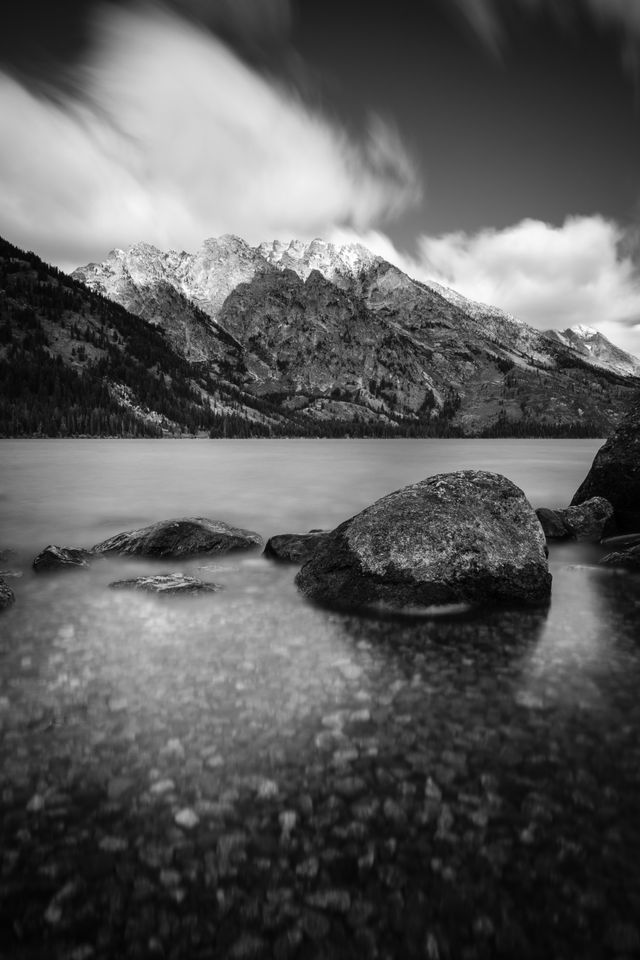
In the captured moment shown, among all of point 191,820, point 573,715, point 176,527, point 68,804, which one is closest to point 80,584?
point 176,527

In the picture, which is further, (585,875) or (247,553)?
(247,553)

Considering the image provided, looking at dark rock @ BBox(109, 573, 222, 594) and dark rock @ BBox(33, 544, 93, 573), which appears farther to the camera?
dark rock @ BBox(33, 544, 93, 573)

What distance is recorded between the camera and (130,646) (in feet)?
31.1

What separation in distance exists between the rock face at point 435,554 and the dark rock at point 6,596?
6.68 meters

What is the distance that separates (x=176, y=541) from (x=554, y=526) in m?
14.1

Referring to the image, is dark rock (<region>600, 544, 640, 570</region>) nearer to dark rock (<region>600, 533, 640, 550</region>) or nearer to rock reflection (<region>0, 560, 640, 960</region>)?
dark rock (<region>600, 533, 640, 550</region>)

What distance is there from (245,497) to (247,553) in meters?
18.5

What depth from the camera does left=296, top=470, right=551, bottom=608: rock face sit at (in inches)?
463

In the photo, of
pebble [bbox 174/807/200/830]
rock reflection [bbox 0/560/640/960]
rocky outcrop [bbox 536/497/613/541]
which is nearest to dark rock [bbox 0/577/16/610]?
rock reflection [bbox 0/560/640/960]

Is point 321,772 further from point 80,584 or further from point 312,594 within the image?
point 80,584

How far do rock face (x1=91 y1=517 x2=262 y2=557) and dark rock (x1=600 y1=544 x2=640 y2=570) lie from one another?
1163 centimetres

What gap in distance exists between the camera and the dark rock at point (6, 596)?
11.4 metres

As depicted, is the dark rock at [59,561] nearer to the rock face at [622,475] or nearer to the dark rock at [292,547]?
the dark rock at [292,547]

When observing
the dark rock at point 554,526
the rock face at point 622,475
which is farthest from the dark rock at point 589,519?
the rock face at point 622,475
